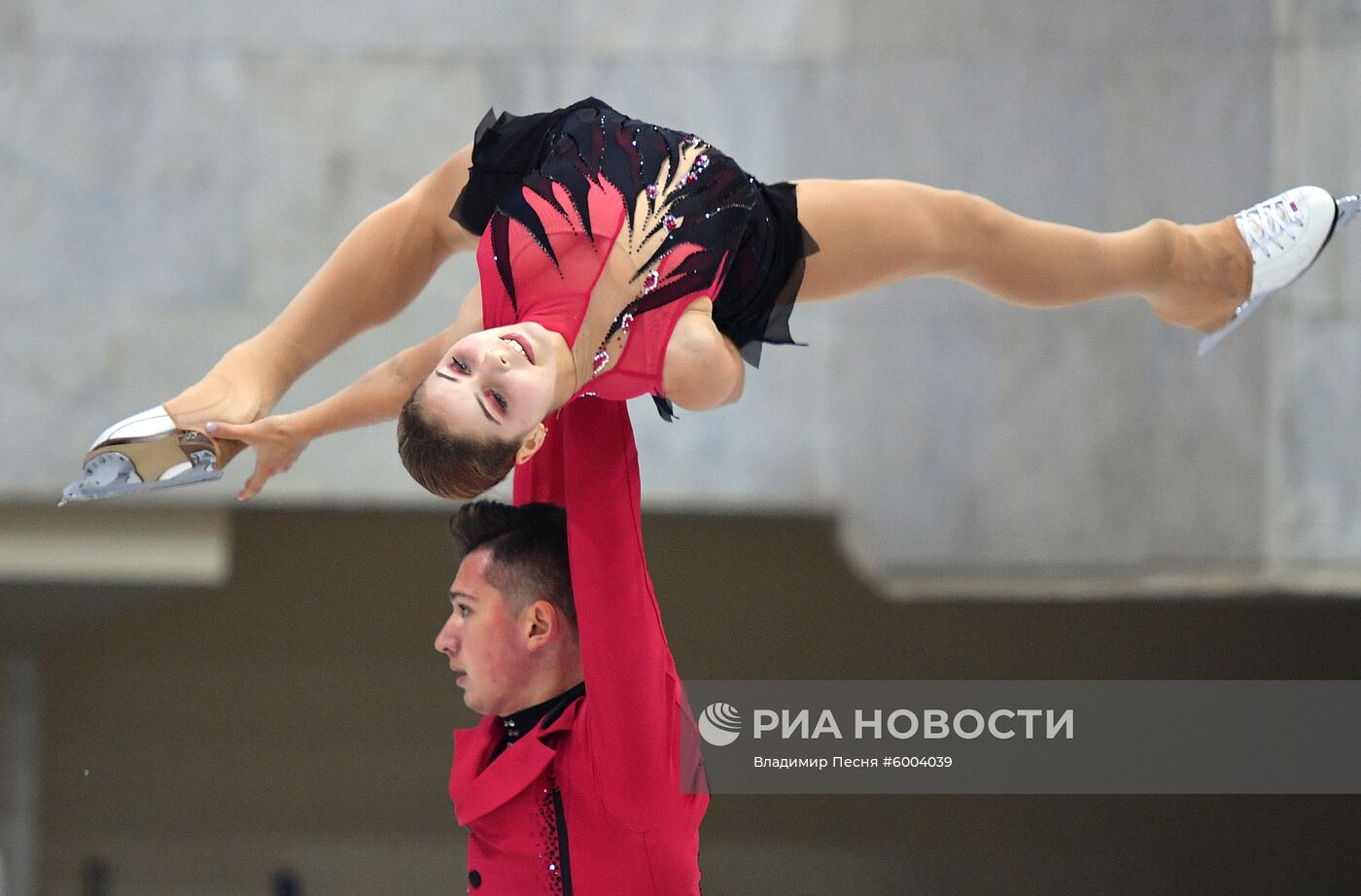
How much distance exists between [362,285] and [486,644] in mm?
757

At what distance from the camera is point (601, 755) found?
6.66 feet

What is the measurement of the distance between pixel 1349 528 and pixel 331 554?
357 cm

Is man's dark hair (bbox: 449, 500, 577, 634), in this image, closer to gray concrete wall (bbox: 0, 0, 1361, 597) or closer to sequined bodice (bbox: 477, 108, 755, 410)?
sequined bodice (bbox: 477, 108, 755, 410)

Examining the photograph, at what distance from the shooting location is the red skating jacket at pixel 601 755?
78.1 inches

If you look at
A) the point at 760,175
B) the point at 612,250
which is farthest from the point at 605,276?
the point at 760,175

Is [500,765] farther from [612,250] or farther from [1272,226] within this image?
[1272,226]

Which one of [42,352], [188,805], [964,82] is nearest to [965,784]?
[964,82]

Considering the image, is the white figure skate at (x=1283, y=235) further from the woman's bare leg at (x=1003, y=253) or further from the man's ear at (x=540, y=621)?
the man's ear at (x=540, y=621)

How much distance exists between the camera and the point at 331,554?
19.3ft

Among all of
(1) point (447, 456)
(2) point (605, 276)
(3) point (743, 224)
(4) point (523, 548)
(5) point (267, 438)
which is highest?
(3) point (743, 224)

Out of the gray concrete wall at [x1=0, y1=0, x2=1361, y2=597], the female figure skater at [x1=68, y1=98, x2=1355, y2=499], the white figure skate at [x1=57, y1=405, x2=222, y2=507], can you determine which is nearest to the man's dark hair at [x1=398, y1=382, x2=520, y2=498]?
the female figure skater at [x1=68, y1=98, x2=1355, y2=499]

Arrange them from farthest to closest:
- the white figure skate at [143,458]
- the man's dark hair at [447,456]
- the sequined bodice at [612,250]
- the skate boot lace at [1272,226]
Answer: the skate boot lace at [1272,226] → the white figure skate at [143,458] → the sequined bodice at [612,250] → the man's dark hair at [447,456]

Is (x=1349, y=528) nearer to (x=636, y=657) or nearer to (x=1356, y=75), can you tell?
(x=1356, y=75)

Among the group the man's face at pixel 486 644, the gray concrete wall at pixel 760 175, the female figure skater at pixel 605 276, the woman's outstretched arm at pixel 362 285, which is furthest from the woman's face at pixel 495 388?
the gray concrete wall at pixel 760 175
